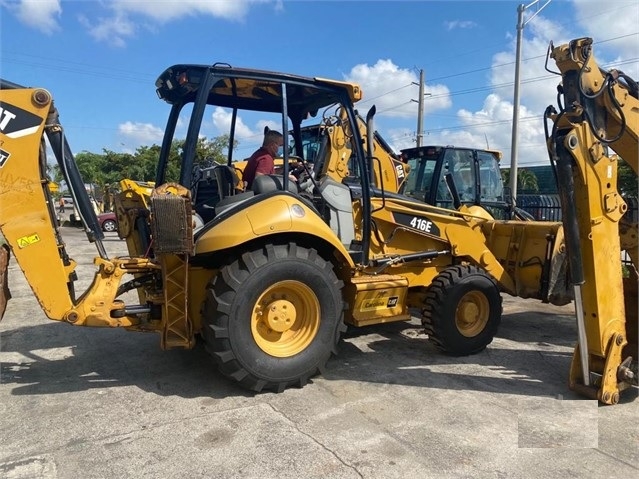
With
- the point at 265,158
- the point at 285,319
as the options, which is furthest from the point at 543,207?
the point at 285,319

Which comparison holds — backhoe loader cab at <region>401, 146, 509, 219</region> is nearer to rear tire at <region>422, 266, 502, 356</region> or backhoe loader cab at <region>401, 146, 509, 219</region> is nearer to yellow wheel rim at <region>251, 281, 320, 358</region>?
rear tire at <region>422, 266, 502, 356</region>

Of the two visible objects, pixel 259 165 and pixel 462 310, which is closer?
pixel 259 165

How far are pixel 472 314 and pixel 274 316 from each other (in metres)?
2.27

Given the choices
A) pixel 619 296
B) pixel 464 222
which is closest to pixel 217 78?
pixel 464 222

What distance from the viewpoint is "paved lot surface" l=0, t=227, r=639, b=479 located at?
3.17 metres

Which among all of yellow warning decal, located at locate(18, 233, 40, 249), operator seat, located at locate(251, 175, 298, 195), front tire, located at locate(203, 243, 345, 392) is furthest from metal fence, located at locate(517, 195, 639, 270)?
yellow warning decal, located at locate(18, 233, 40, 249)

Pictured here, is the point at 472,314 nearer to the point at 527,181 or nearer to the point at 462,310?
the point at 462,310

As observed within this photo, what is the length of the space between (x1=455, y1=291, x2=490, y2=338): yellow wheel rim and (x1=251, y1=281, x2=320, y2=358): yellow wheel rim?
5.58 feet

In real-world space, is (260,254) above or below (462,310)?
above

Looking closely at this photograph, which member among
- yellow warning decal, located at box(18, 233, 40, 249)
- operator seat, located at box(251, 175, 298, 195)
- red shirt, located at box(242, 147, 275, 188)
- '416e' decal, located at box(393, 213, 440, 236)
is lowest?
yellow warning decal, located at box(18, 233, 40, 249)

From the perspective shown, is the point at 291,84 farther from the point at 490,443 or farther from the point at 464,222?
the point at 490,443

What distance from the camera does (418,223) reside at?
550 centimetres

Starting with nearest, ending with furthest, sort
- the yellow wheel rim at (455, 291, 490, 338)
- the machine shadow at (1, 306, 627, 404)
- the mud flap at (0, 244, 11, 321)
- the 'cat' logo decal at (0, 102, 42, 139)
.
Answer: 1. the 'cat' logo decal at (0, 102, 42, 139)
2. the mud flap at (0, 244, 11, 321)
3. the machine shadow at (1, 306, 627, 404)
4. the yellow wheel rim at (455, 291, 490, 338)

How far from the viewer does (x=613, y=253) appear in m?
4.32
